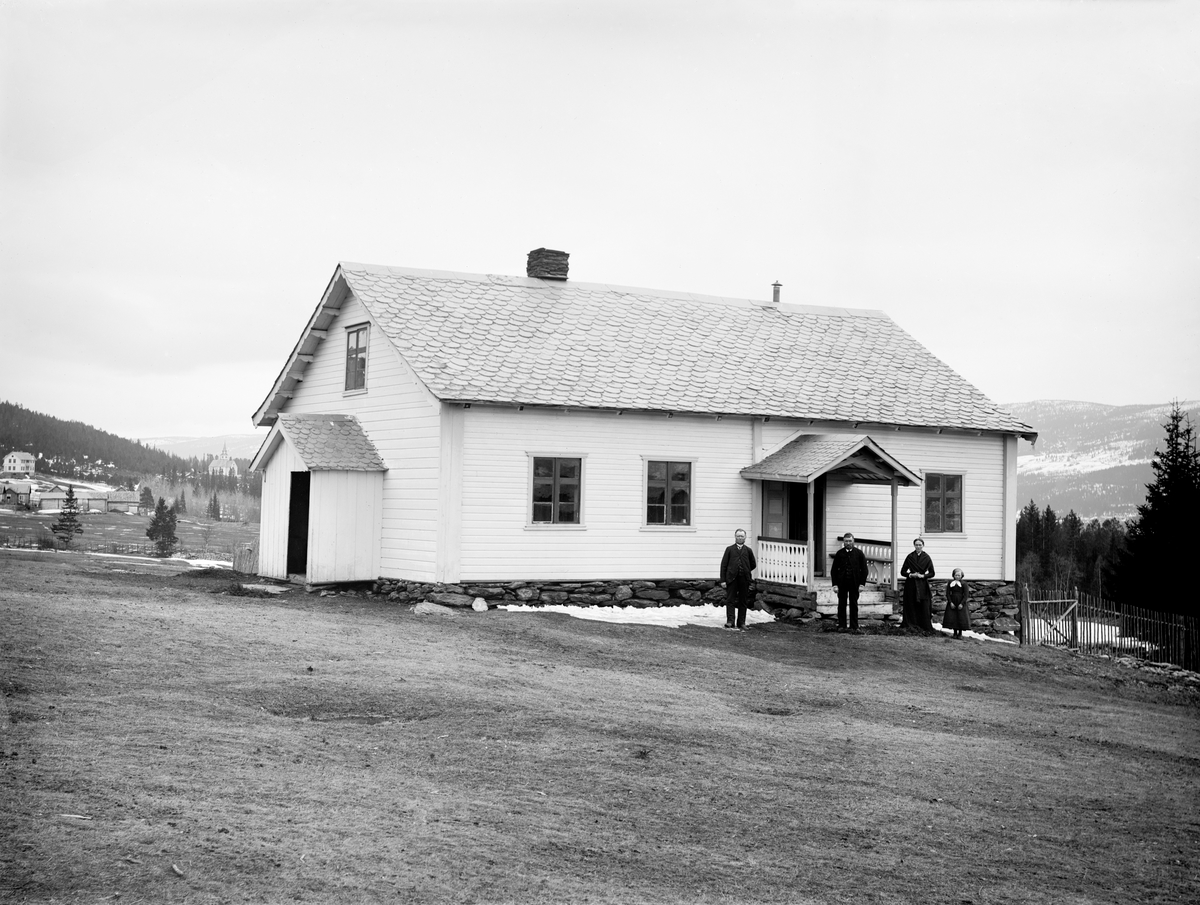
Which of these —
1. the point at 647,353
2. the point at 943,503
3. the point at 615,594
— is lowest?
the point at 615,594

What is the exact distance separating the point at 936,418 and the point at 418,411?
11852mm

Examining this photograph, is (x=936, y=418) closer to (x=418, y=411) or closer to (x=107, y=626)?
(x=418, y=411)

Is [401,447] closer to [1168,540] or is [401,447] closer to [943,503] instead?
[943,503]

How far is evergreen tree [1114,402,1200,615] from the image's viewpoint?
40375mm

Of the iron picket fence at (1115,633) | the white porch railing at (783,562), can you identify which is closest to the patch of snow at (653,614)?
Result: the white porch railing at (783,562)

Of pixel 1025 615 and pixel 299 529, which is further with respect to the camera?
pixel 1025 615

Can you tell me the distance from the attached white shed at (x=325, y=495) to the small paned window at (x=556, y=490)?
3085mm

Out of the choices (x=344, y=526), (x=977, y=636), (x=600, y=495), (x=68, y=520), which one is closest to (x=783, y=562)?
(x=600, y=495)

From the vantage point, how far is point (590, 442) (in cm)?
2336

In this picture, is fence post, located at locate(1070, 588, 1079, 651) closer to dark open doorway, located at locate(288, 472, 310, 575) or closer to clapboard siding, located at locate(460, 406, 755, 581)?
clapboard siding, located at locate(460, 406, 755, 581)

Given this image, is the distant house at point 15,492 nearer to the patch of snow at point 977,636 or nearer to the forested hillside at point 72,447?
the forested hillside at point 72,447

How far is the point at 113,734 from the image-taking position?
9.32 meters

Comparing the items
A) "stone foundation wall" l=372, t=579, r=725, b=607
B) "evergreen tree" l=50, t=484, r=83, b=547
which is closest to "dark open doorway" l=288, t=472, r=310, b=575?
"stone foundation wall" l=372, t=579, r=725, b=607

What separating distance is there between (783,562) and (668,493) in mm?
2763
